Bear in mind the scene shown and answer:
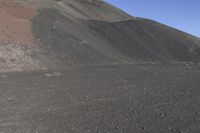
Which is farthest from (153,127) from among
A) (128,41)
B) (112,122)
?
(128,41)

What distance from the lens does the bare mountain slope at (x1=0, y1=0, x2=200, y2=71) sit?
33.2 m

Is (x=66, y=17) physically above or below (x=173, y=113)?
below

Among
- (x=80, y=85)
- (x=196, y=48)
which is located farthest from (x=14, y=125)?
(x=196, y=48)

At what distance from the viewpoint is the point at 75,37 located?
4034 centimetres

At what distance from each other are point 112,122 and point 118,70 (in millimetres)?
15852

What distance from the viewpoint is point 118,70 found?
101ft

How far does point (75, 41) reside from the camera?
3919cm

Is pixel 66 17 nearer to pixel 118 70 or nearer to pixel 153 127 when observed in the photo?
pixel 118 70

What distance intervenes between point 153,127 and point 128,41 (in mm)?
33308

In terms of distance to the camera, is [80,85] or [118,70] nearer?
[80,85]

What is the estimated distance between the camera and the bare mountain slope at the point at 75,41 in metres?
33.2

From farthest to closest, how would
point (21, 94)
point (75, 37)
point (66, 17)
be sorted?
point (66, 17) < point (75, 37) < point (21, 94)

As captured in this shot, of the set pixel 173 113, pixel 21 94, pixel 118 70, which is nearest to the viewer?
pixel 173 113

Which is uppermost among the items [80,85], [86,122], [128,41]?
[86,122]
